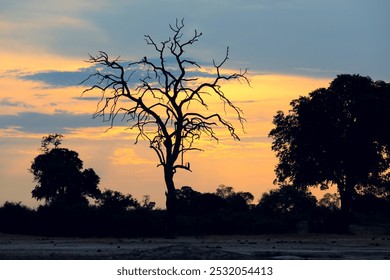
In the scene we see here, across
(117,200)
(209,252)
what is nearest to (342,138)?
(117,200)

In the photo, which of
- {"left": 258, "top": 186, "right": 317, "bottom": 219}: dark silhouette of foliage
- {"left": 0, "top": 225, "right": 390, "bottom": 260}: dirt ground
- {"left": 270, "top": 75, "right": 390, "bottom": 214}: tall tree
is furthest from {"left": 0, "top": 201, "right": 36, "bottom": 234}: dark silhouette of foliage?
{"left": 258, "top": 186, "right": 317, "bottom": 219}: dark silhouette of foliage

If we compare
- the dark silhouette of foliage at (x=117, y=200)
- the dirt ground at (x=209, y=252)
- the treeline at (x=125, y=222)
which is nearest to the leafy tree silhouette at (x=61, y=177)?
the dark silhouette of foliage at (x=117, y=200)

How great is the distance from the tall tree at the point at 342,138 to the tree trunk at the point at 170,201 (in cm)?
2493

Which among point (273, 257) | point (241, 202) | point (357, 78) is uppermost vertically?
point (357, 78)

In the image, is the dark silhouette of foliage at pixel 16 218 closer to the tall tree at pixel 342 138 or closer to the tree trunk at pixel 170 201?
→ the tree trunk at pixel 170 201

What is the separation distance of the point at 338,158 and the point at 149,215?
20706mm

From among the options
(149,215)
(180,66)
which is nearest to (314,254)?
(180,66)

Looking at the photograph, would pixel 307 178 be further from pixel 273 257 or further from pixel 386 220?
pixel 273 257

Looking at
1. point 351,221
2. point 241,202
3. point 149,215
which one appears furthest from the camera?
point 241,202

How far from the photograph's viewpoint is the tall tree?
74625 mm

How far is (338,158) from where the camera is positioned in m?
74.6

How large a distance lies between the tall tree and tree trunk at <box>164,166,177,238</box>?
24933 millimetres

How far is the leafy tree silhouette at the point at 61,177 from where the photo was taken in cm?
8900

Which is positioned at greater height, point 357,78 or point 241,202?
point 357,78
